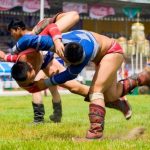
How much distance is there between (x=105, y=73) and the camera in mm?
5191

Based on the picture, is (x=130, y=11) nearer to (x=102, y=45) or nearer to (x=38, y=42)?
(x=102, y=45)

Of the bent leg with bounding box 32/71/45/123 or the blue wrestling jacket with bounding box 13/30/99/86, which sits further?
the bent leg with bounding box 32/71/45/123

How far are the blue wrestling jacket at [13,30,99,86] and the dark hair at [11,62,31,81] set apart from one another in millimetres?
A: 206

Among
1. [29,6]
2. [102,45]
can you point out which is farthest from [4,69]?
[102,45]

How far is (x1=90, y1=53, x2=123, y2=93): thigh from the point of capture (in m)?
5.16

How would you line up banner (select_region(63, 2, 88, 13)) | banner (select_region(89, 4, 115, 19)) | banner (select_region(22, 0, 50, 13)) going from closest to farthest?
1. banner (select_region(22, 0, 50, 13))
2. banner (select_region(63, 2, 88, 13))
3. banner (select_region(89, 4, 115, 19))

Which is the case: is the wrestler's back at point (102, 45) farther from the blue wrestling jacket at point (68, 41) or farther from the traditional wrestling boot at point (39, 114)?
the traditional wrestling boot at point (39, 114)

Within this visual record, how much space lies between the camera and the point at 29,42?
5.09 m

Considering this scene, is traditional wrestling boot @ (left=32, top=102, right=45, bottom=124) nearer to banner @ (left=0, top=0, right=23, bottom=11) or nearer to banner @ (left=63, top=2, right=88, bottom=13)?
banner @ (left=0, top=0, right=23, bottom=11)

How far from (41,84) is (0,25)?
105ft

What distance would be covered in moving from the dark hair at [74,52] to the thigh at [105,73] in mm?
425

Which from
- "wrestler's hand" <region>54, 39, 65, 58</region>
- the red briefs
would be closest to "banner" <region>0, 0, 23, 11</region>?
the red briefs

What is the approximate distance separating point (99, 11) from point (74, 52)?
3541 cm

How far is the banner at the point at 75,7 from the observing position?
37.6m
